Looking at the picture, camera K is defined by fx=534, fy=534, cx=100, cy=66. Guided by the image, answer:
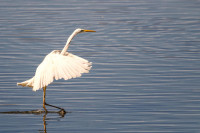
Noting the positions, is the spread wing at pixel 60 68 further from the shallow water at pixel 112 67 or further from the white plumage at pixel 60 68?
the shallow water at pixel 112 67

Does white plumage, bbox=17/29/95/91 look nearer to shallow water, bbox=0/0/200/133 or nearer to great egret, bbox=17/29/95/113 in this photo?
great egret, bbox=17/29/95/113

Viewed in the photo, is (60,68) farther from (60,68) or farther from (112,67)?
(112,67)

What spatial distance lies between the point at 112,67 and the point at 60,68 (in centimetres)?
453

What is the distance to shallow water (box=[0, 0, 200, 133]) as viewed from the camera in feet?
34.8

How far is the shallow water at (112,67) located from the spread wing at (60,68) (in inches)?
33.4

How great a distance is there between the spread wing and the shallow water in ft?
2.78

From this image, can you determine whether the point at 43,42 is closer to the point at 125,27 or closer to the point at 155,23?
the point at 125,27

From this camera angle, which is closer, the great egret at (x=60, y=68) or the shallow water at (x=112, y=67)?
the great egret at (x=60, y=68)

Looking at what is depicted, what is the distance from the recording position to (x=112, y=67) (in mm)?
14914

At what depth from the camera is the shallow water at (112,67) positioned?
10609 millimetres

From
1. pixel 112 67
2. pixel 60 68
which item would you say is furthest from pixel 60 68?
pixel 112 67

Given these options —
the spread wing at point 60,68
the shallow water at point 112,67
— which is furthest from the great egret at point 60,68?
the shallow water at point 112,67

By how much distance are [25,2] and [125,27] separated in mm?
9175

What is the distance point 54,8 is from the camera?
26344 mm
